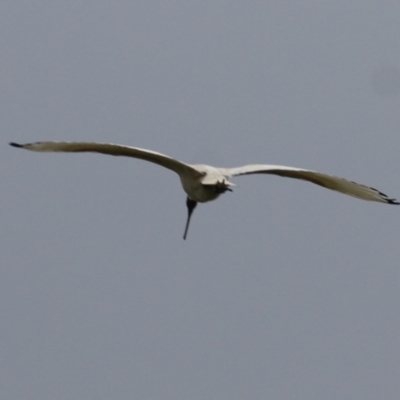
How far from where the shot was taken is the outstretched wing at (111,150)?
19.6 meters

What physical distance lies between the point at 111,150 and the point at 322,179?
3.53 m

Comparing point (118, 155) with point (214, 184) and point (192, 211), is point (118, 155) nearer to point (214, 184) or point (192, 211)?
point (214, 184)

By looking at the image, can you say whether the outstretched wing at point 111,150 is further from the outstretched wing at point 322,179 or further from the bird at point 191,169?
the outstretched wing at point 322,179

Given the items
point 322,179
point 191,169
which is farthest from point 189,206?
point 191,169

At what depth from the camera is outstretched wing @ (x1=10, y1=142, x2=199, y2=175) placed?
1958 cm

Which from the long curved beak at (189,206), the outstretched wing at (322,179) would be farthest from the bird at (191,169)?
the long curved beak at (189,206)

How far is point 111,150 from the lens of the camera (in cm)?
1991

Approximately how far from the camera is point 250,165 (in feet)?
67.8

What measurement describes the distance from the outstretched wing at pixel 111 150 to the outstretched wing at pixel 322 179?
0.71 metres

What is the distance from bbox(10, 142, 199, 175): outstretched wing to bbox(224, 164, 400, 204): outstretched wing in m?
0.71

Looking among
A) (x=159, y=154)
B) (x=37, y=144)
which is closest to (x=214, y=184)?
(x=159, y=154)

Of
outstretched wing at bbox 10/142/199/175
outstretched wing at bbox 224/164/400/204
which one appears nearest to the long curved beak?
outstretched wing at bbox 224/164/400/204

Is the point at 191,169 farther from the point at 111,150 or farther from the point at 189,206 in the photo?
the point at 189,206

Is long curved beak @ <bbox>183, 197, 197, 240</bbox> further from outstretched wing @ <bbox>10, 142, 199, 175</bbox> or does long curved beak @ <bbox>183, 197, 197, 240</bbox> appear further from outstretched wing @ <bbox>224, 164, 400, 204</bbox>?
outstretched wing @ <bbox>10, 142, 199, 175</bbox>
